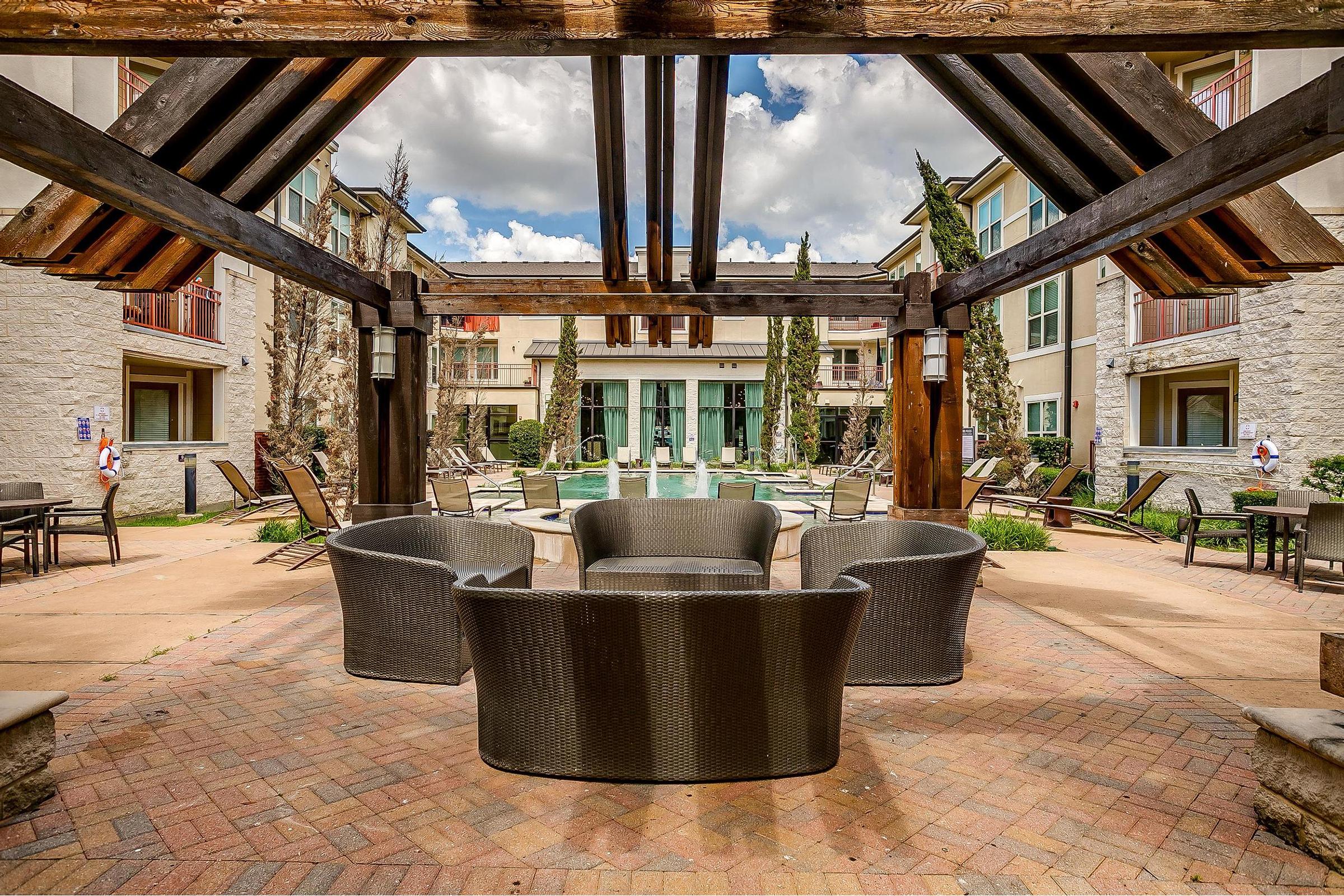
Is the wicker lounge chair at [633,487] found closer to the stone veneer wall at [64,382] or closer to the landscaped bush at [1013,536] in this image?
the landscaped bush at [1013,536]

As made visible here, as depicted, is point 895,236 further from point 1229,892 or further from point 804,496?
point 1229,892

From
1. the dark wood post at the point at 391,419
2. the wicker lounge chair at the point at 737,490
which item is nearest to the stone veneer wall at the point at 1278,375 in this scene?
the wicker lounge chair at the point at 737,490

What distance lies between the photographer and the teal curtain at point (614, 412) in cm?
2634

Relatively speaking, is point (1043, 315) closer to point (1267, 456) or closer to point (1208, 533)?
point (1267, 456)

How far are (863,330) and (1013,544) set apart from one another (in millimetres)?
19838

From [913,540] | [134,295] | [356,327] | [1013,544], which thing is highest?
[134,295]

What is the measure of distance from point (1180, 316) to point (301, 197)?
19162mm

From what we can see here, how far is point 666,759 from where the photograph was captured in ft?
7.85

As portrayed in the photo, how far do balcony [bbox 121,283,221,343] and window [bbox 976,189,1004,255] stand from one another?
17.6 meters

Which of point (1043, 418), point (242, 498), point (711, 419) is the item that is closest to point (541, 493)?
point (242, 498)

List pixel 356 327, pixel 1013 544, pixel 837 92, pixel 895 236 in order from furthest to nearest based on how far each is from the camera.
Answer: pixel 895 236 → pixel 837 92 → pixel 1013 544 → pixel 356 327

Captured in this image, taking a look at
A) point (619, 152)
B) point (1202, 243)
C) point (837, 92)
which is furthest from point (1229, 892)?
point (837, 92)

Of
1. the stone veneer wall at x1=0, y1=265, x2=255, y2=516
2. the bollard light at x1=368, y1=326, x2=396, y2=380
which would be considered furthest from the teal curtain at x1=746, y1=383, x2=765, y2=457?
the bollard light at x1=368, y1=326, x2=396, y2=380

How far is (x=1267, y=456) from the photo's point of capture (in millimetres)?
9867
